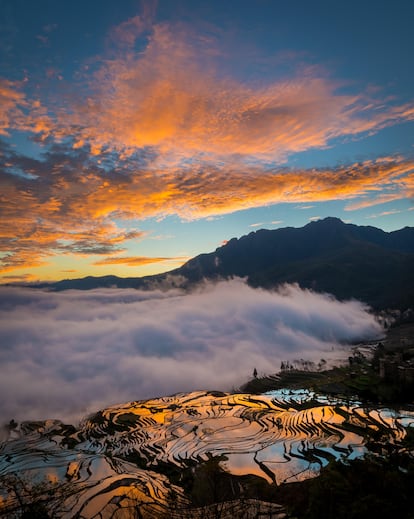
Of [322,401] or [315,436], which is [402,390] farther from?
[315,436]

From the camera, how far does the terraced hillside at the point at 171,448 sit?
72312 millimetres

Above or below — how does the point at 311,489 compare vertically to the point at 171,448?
above

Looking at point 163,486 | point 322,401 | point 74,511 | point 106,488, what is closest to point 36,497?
point 74,511

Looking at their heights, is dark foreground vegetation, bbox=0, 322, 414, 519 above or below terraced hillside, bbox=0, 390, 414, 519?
above

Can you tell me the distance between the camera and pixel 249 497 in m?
63.8

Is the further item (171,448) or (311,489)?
(171,448)

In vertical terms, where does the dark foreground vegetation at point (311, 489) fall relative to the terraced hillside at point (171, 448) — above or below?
above

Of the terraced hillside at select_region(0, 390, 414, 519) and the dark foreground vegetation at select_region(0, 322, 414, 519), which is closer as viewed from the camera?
the dark foreground vegetation at select_region(0, 322, 414, 519)

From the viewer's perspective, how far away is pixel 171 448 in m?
113

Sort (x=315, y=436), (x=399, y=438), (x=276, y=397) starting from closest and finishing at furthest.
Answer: (x=399, y=438)
(x=315, y=436)
(x=276, y=397)

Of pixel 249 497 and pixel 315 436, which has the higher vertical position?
pixel 249 497

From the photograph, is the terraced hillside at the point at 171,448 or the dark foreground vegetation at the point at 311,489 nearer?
the dark foreground vegetation at the point at 311,489

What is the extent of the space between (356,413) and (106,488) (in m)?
77.6

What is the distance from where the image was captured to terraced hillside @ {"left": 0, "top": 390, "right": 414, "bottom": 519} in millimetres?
72312
